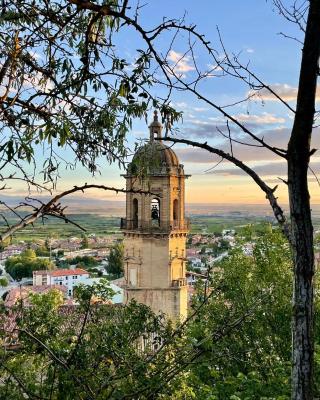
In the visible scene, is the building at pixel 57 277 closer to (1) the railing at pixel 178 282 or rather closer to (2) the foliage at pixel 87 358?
(1) the railing at pixel 178 282

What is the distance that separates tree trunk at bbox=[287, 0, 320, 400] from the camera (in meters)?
1.85

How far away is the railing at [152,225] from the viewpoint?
16.9 meters

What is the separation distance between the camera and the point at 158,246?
17.0 m

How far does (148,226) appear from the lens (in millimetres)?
16953

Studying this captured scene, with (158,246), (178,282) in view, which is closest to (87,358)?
(158,246)

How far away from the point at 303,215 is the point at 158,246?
15.1 meters

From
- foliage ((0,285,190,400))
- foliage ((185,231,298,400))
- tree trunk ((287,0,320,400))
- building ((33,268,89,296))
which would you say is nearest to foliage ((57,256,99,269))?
building ((33,268,89,296))

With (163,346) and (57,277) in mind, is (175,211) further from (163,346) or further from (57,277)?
(57,277)

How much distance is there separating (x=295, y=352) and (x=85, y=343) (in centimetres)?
227

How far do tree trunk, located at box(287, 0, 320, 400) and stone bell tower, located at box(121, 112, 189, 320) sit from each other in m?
14.6

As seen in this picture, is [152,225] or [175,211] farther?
[175,211]

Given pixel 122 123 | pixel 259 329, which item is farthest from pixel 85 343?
pixel 259 329

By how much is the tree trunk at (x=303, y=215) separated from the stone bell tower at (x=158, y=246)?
14568mm

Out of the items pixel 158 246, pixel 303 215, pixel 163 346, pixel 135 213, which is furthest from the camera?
pixel 135 213
